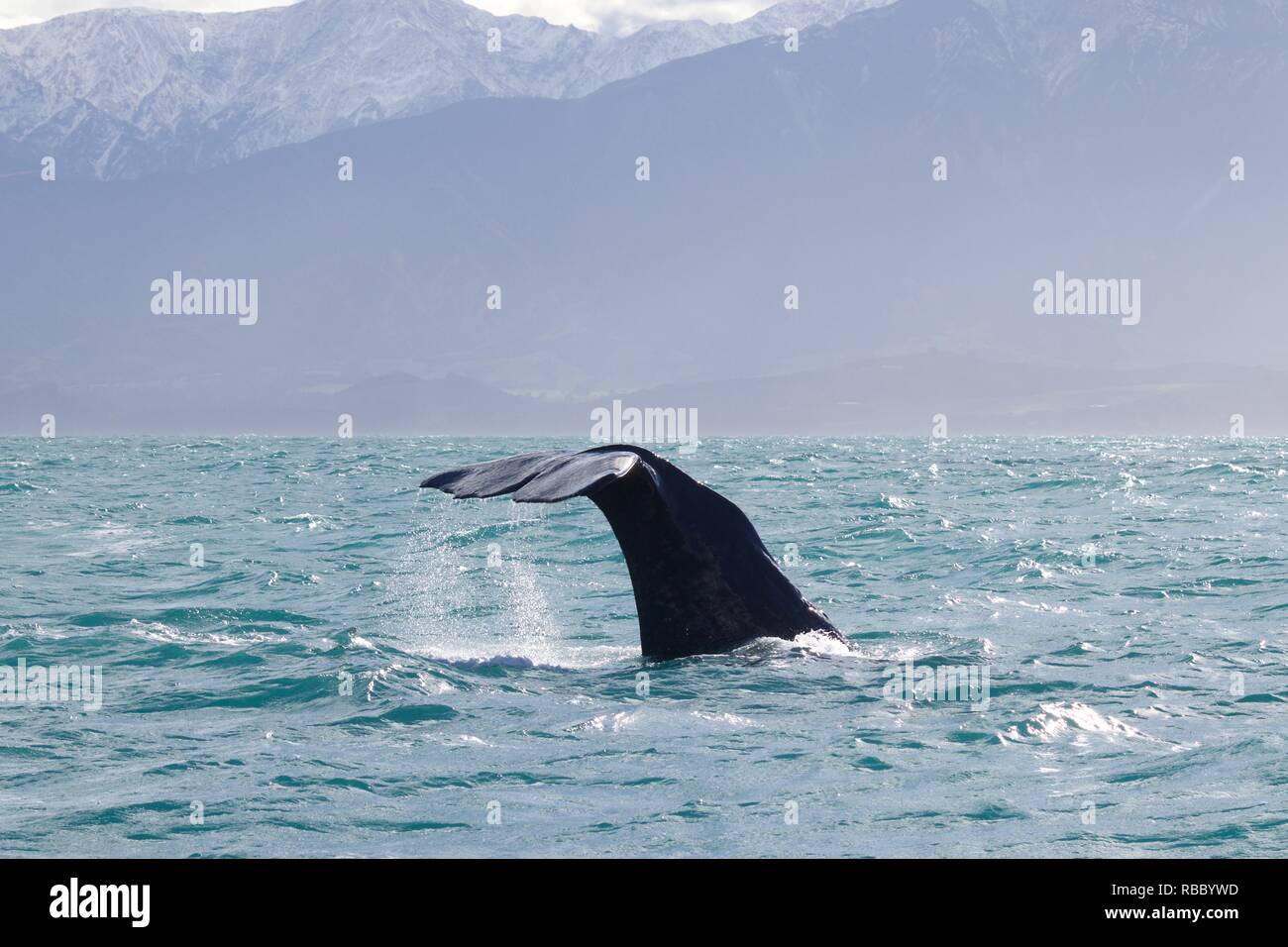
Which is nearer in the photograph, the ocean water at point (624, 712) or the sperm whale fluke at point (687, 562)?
the ocean water at point (624, 712)

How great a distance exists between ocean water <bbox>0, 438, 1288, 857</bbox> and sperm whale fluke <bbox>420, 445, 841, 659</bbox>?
185 mm

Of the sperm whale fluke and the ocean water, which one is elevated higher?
the sperm whale fluke

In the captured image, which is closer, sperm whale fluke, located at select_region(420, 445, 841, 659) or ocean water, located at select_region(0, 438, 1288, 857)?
ocean water, located at select_region(0, 438, 1288, 857)

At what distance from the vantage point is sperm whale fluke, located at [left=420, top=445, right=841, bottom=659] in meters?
8.12

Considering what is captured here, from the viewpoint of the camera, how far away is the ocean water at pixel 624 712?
6.02m

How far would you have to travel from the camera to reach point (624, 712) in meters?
8.07

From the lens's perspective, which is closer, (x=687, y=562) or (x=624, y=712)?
(x=624, y=712)

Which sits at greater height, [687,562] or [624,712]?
[687,562]

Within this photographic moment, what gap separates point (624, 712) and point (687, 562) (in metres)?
0.95

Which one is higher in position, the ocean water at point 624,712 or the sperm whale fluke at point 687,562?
the sperm whale fluke at point 687,562

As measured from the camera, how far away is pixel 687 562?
328 inches

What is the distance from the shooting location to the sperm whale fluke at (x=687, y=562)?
8.12 meters

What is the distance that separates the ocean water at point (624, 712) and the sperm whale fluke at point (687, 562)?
0.19 meters
